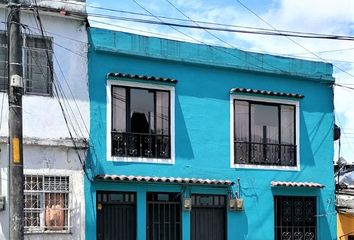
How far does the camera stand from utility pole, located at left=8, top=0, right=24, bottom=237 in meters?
11.0

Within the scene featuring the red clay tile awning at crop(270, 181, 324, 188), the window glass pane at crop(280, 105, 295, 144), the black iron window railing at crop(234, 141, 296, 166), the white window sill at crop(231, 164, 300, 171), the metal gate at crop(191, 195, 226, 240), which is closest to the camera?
the metal gate at crop(191, 195, 226, 240)

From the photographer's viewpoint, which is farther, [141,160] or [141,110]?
[141,110]

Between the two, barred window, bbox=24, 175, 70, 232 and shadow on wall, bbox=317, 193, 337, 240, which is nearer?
barred window, bbox=24, 175, 70, 232

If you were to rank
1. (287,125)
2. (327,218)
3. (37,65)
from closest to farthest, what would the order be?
1. (37,65)
2. (287,125)
3. (327,218)

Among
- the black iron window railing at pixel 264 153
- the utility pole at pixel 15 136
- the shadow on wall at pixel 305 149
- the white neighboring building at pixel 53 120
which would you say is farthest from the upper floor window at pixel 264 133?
the utility pole at pixel 15 136

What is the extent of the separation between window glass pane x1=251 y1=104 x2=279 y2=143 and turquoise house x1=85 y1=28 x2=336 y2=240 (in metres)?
0.03

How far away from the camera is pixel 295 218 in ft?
61.4

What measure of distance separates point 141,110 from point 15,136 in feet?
19.8

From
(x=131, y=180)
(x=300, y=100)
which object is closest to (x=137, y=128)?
(x=131, y=180)

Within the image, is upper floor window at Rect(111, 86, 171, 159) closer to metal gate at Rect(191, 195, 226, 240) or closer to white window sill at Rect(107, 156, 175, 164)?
white window sill at Rect(107, 156, 175, 164)

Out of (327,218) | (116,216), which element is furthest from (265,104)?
(116,216)

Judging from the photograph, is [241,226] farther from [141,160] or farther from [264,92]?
[264,92]

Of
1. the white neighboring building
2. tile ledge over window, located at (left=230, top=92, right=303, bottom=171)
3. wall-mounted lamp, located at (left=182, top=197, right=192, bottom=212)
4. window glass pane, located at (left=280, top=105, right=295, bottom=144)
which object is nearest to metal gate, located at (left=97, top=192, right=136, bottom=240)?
the white neighboring building

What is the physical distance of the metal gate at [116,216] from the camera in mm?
15984
